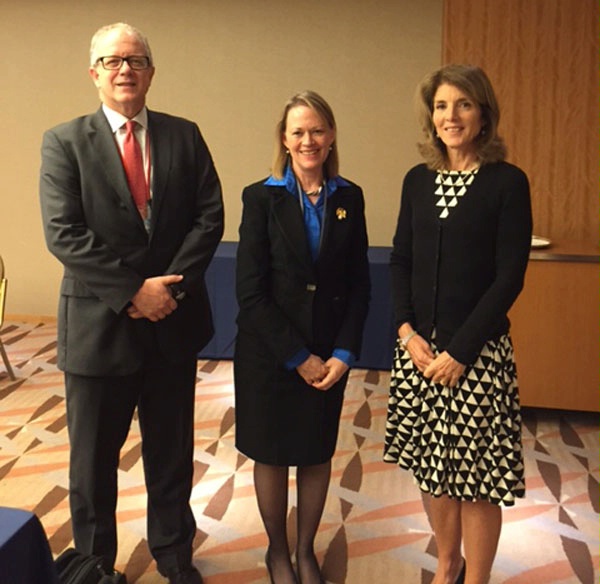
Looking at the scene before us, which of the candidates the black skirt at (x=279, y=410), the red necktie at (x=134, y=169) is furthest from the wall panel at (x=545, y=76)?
the red necktie at (x=134, y=169)

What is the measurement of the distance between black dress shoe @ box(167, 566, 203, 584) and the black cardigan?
3.98ft

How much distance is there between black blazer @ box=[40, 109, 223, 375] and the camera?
2.32 metres

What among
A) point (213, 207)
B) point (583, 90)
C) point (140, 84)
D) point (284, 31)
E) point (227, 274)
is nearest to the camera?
point (140, 84)

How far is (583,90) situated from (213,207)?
10.6 ft

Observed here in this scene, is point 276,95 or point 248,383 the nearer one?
point 248,383

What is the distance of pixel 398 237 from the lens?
8.24 feet

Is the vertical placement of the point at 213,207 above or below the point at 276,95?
below

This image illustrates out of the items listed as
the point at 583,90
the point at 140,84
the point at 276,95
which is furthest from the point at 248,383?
the point at 276,95

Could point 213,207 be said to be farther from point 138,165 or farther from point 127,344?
point 127,344

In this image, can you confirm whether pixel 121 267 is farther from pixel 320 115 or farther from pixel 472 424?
pixel 472 424

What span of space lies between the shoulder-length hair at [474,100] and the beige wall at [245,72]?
12.0 ft

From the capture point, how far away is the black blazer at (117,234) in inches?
91.4

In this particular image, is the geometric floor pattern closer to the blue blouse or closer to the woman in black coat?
the woman in black coat

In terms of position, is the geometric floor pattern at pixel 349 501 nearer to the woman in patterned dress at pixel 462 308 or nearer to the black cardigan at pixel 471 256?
the woman in patterned dress at pixel 462 308
